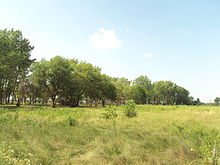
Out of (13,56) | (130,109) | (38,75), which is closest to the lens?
(130,109)

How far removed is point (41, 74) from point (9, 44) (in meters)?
9.41

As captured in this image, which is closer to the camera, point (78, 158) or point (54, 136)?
point (78, 158)

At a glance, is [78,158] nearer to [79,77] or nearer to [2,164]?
[2,164]

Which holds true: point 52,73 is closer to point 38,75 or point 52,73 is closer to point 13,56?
point 38,75

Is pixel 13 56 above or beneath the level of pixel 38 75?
above

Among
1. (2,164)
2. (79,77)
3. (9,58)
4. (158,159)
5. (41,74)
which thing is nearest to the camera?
(2,164)

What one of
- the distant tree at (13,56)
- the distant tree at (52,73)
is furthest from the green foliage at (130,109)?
the distant tree at (52,73)

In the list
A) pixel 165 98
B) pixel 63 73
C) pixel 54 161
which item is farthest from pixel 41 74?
pixel 165 98

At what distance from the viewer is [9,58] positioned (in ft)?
94.8

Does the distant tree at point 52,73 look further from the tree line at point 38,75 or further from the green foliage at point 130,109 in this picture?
the green foliage at point 130,109

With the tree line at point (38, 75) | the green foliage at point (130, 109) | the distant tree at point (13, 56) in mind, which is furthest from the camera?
the tree line at point (38, 75)

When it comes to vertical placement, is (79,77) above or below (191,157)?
above

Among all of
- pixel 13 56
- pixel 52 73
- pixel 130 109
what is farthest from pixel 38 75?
pixel 130 109

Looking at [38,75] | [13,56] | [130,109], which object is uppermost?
[13,56]
